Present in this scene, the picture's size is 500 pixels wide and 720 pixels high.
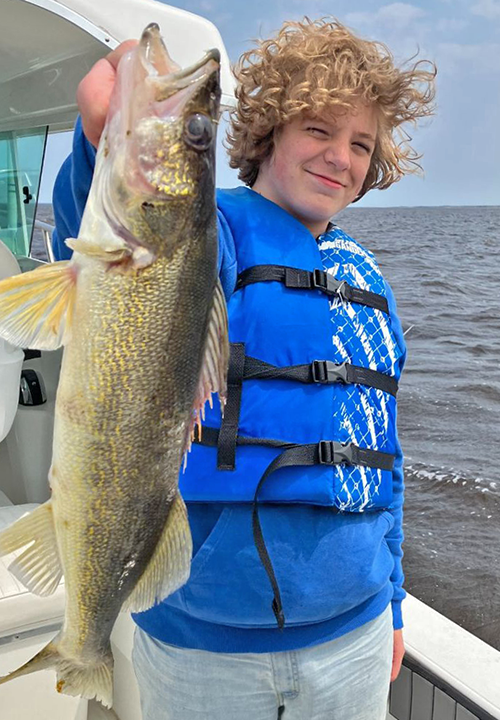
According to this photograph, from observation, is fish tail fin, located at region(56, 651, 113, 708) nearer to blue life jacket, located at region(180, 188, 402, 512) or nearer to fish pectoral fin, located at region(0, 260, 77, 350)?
blue life jacket, located at region(180, 188, 402, 512)

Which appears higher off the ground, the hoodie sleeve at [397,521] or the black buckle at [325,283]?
the black buckle at [325,283]

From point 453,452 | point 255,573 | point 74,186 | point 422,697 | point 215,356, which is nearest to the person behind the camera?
point 215,356

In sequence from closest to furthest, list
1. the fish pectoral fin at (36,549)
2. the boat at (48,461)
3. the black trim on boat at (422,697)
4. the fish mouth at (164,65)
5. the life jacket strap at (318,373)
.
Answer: the fish mouth at (164,65)
the fish pectoral fin at (36,549)
the life jacket strap at (318,373)
the black trim on boat at (422,697)
the boat at (48,461)

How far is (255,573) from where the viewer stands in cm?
188

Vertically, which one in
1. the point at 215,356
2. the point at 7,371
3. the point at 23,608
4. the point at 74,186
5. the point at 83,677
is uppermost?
the point at 74,186

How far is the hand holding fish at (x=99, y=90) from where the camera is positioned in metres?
1.46

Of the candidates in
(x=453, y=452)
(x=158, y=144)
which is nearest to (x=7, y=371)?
(x=158, y=144)

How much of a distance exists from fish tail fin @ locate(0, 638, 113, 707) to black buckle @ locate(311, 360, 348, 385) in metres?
0.92

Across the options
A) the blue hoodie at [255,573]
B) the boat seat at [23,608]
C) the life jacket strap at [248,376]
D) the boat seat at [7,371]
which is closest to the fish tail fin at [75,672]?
the blue hoodie at [255,573]

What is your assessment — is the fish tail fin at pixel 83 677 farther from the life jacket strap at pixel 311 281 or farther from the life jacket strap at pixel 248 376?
the life jacket strap at pixel 311 281

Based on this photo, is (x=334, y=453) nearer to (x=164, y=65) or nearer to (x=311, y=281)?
(x=311, y=281)

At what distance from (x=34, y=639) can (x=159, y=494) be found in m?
1.91

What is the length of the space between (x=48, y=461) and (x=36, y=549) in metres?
3.08

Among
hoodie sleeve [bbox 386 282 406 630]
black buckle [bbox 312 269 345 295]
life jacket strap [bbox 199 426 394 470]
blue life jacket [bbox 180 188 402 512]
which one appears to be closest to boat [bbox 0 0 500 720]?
hoodie sleeve [bbox 386 282 406 630]
